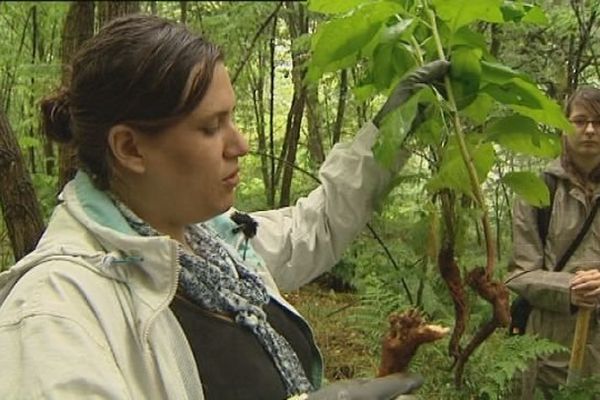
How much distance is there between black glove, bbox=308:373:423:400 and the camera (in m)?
1.56

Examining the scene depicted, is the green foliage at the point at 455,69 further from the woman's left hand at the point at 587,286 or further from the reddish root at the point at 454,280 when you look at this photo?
the woman's left hand at the point at 587,286

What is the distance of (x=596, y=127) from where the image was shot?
124 inches

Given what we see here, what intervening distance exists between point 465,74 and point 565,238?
4.99 ft

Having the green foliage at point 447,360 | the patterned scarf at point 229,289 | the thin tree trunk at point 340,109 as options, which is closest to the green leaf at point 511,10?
the patterned scarf at point 229,289

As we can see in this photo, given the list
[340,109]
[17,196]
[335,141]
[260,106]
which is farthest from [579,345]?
[260,106]

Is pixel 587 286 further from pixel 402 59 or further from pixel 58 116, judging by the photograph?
pixel 58 116

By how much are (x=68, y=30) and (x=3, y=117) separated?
593mm

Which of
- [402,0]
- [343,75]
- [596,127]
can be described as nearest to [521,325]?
[596,127]

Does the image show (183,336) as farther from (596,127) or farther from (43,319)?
(596,127)

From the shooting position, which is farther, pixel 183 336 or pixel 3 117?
pixel 3 117

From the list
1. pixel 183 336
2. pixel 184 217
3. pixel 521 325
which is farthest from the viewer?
pixel 521 325

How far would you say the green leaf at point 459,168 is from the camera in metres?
1.93

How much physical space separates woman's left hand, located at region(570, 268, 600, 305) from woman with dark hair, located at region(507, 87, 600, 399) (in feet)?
0.31

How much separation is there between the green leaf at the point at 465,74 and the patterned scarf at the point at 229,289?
0.67 m
